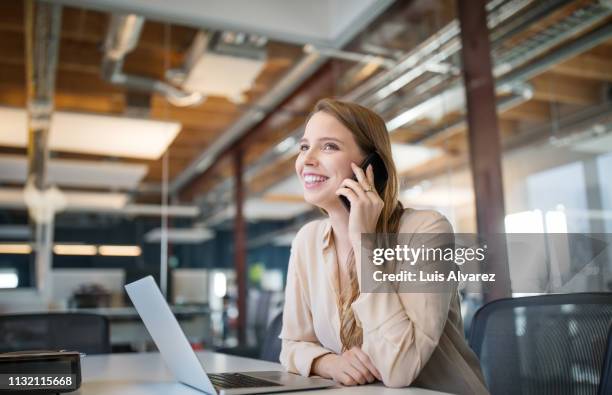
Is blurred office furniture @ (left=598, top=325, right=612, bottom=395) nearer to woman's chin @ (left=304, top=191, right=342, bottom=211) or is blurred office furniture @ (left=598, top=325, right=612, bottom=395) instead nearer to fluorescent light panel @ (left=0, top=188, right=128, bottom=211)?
woman's chin @ (left=304, top=191, right=342, bottom=211)

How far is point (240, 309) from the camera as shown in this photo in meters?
6.09

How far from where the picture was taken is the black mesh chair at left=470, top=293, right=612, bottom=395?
4.28 ft

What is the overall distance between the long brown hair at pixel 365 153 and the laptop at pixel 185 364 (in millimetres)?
198

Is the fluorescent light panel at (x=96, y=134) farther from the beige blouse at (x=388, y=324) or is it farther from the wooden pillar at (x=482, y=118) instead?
the beige blouse at (x=388, y=324)

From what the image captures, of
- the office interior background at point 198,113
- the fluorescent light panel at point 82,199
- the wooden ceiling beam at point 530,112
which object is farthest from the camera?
the fluorescent light panel at point 82,199

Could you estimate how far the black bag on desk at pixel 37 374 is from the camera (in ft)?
3.50

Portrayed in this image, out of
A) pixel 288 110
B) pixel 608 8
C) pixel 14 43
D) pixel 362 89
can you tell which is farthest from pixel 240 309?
pixel 608 8

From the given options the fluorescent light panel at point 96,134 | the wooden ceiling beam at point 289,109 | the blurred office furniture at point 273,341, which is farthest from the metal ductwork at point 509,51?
the blurred office furniture at point 273,341

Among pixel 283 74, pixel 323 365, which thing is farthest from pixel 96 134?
pixel 323 365

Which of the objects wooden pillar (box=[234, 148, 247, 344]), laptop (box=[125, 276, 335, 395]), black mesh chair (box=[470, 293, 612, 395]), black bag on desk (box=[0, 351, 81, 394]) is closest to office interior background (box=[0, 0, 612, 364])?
wooden pillar (box=[234, 148, 247, 344])

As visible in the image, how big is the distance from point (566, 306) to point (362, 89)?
11.9 ft

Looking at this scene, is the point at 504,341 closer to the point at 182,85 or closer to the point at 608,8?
the point at 608,8

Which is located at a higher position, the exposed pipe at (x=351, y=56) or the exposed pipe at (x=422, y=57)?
the exposed pipe at (x=351, y=56)

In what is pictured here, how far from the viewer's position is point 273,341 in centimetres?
193
